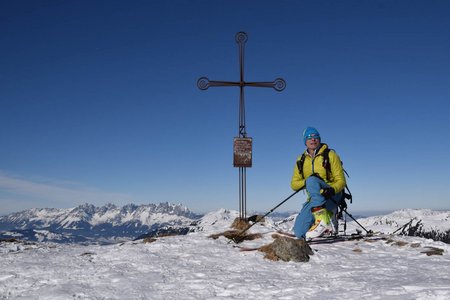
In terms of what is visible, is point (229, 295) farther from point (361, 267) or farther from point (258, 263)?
point (361, 267)

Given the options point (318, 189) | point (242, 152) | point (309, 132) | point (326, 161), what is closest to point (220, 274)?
point (318, 189)

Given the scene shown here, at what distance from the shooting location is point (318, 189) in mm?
8562

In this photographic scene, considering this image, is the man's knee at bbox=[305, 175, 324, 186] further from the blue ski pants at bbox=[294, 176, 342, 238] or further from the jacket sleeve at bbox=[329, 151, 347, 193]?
the jacket sleeve at bbox=[329, 151, 347, 193]

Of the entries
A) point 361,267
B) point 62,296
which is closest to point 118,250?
point 62,296

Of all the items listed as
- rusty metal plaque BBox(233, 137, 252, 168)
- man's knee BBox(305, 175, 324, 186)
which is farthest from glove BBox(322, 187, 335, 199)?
rusty metal plaque BBox(233, 137, 252, 168)

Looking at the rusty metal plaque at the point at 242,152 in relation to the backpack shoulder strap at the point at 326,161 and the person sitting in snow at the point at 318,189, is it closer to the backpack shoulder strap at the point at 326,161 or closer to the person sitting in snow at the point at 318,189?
the person sitting in snow at the point at 318,189

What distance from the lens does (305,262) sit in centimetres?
702

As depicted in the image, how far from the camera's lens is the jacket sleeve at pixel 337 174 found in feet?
28.2

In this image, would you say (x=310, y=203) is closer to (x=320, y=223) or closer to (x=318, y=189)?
(x=318, y=189)

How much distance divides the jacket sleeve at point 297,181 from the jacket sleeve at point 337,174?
84 cm

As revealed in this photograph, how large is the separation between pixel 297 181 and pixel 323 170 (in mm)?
865

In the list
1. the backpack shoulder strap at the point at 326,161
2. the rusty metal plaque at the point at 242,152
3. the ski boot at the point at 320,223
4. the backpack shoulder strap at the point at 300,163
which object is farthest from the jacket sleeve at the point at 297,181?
the rusty metal plaque at the point at 242,152

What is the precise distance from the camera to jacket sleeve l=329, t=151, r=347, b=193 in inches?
339

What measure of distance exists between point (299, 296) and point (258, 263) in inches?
95.8
